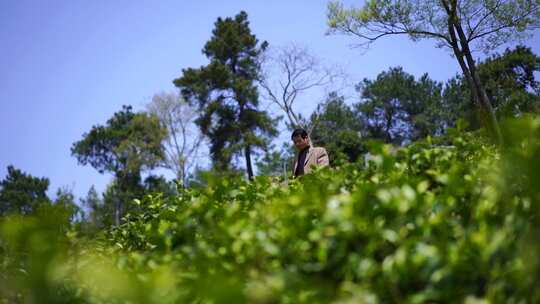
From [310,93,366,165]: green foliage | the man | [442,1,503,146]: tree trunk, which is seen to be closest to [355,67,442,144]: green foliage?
[310,93,366,165]: green foliage

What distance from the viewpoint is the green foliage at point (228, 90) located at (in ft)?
100.0

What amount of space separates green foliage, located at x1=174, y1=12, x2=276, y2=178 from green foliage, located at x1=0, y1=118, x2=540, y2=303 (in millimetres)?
28723

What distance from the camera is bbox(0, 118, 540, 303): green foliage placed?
819 mm

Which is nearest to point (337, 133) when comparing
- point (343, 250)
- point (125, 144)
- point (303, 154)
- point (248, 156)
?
point (248, 156)

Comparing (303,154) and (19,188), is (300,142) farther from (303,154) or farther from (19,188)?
(19,188)

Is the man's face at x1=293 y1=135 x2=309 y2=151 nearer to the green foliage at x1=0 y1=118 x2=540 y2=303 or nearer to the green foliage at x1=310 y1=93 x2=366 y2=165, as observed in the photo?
the green foliage at x1=0 y1=118 x2=540 y2=303

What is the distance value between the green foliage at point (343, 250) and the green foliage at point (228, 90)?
94.2 ft

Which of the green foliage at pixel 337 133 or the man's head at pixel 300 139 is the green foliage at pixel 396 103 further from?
the man's head at pixel 300 139

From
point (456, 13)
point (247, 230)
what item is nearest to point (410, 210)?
point (247, 230)

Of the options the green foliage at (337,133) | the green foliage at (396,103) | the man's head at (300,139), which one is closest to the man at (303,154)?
the man's head at (300,139)

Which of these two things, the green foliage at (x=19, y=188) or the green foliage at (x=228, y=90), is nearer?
the green foliage at (x=228, y=90)

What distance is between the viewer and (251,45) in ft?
103

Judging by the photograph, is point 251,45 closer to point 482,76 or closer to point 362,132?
point 362,132

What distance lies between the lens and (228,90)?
3123 cm
